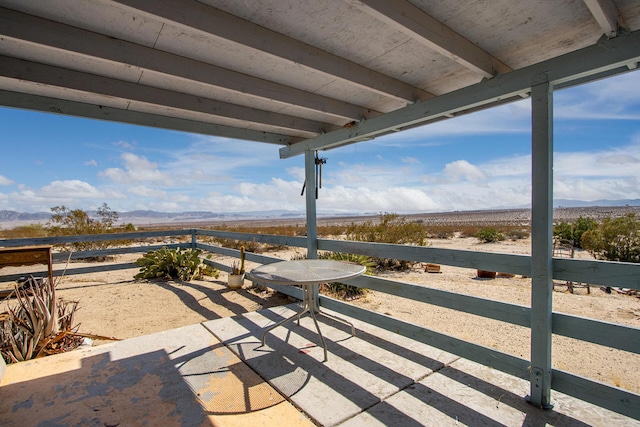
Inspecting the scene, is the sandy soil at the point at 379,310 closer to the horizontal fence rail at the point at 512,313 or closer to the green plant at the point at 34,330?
the green plant at the point at 34,330

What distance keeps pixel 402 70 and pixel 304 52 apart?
2.75 feet

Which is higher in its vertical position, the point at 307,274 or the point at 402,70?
the point at 402,70

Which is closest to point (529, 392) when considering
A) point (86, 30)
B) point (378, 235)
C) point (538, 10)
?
point (538, 10)

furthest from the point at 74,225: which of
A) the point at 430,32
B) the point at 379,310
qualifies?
the point at 430,32

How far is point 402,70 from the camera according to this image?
2.46 m

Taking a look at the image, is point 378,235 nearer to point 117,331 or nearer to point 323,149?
point 323,149

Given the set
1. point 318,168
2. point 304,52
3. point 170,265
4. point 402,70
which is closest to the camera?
point 304,52

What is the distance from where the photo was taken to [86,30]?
189 centimetres

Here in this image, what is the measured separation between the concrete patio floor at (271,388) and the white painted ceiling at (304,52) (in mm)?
2026

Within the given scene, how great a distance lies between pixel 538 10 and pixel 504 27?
0.20 metres

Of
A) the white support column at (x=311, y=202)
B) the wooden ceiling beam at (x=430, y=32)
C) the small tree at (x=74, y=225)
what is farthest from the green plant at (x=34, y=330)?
the small tree at (x=74, y=225)

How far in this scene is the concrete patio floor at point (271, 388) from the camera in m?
1.79

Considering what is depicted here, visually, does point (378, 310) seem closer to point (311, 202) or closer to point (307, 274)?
point (311, 202)

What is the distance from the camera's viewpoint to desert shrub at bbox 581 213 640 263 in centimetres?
792
